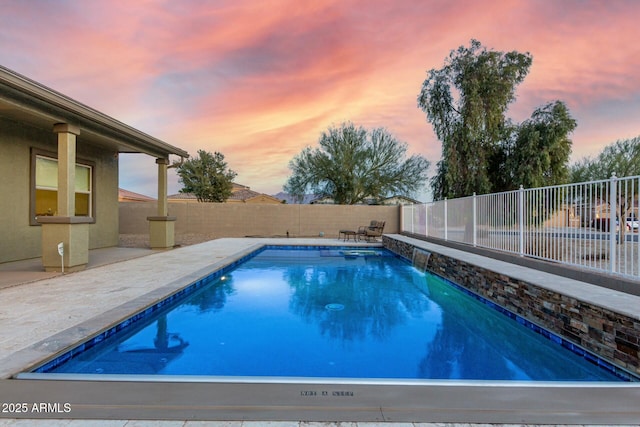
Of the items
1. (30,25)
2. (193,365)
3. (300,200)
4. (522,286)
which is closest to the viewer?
(193,365)

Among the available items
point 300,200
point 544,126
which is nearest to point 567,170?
point 544,126

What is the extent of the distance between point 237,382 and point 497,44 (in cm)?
1238

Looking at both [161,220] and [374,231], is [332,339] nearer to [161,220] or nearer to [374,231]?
[161,220]

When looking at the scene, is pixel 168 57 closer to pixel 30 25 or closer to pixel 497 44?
pixel 30 25

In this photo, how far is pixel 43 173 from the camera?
796 centimetres

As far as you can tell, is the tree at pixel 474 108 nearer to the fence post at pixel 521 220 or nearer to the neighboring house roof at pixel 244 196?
the fence post at pixel 521 220

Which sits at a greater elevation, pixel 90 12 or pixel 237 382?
pixel 90 12

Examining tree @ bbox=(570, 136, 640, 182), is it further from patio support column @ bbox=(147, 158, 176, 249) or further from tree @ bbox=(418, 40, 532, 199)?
patio support column @ bbox=(147, 158, 176, 249)

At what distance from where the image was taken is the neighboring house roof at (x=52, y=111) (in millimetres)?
4938

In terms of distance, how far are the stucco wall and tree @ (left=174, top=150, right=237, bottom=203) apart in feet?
34.8

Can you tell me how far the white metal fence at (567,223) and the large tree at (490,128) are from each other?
3249 mm

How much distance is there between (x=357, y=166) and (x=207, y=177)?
12907 mm

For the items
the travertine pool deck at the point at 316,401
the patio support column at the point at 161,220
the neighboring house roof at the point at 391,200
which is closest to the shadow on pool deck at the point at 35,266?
the patio support column at the point at 161,220

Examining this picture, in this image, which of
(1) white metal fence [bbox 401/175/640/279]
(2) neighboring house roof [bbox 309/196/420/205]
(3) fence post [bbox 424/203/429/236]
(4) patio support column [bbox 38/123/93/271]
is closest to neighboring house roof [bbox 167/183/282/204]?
(2) neighboring house roof [bbox 309/196/420/205]
